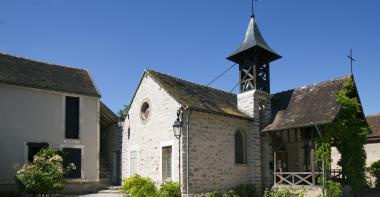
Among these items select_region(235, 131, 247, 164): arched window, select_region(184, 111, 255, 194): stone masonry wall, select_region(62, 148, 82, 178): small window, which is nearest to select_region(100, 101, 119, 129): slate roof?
select_region(62, 148, 82, 178): small window

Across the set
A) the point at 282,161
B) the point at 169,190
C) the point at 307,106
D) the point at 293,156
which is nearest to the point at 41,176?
the point at 169,190

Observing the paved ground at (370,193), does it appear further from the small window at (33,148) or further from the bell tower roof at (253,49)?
the small window at (33,148)

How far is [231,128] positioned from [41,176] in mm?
8113

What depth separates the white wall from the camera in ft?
54.2

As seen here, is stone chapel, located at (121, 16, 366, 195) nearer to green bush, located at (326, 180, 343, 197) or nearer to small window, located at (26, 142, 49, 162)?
green bush, located at (326, 180, 343, 197)

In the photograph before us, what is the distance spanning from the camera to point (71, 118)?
1856cm

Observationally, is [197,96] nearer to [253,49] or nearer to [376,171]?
[253,49]

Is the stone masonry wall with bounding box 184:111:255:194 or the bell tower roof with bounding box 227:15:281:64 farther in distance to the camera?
the bell tower roof with bounding box 227:15:281:64

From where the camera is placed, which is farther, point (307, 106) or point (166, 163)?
point (307, 106)

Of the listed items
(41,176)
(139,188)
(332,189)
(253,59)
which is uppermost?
(253,59)

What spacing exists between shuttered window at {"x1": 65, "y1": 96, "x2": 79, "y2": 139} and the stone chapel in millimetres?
2415

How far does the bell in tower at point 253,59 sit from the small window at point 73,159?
8.58 m

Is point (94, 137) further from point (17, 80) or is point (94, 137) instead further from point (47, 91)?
point (17, 80)

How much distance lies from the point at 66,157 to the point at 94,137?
174 cm
